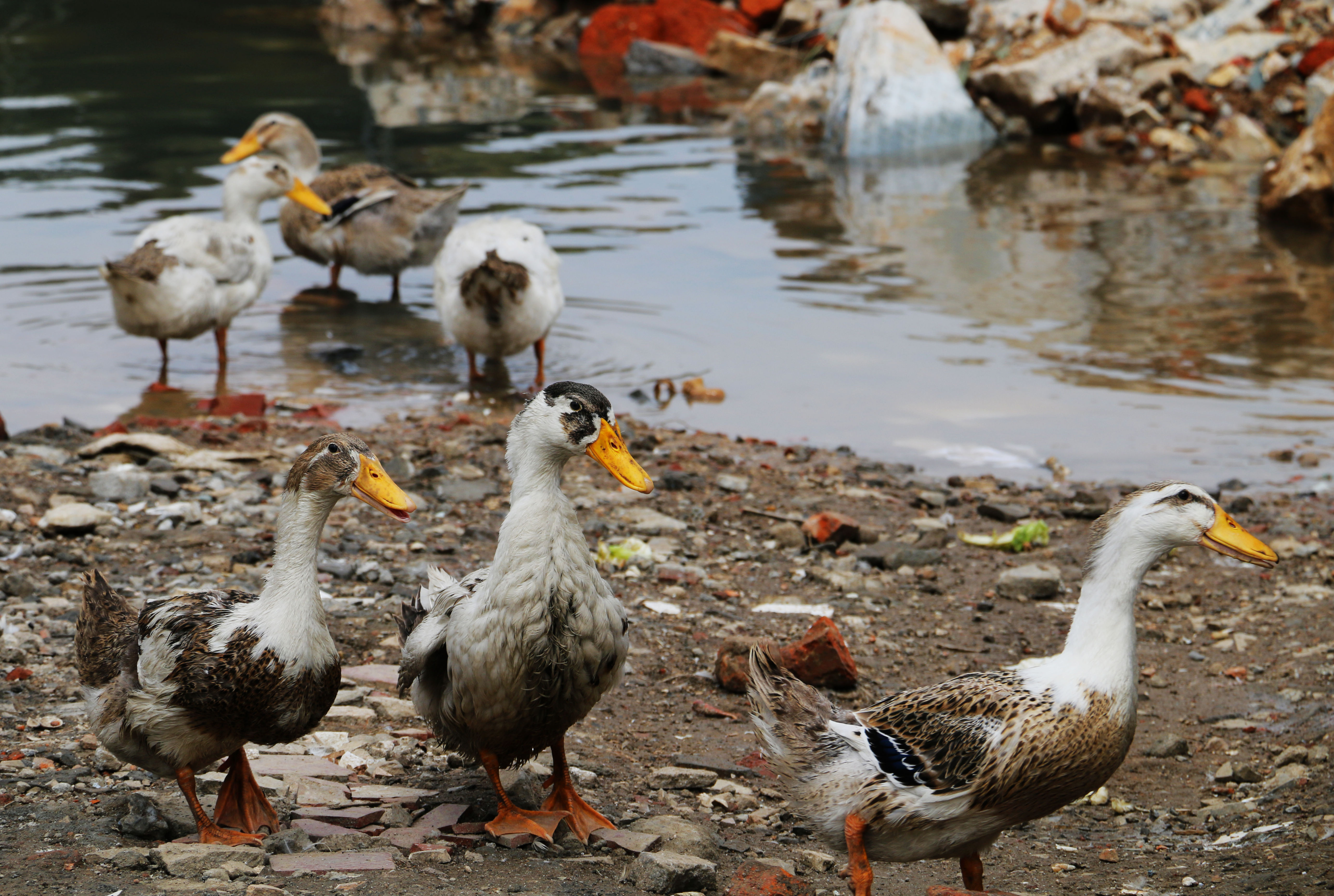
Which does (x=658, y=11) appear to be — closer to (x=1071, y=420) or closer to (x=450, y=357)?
(x=450, y=357)

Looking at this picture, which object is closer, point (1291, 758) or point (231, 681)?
point (231, 681)

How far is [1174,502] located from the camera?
380cm

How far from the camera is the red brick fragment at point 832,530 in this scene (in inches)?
258

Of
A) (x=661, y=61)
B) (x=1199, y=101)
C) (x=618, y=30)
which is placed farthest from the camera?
(x=618, y=30)

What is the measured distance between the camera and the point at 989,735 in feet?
11.6

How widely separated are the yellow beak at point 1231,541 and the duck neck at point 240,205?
26.2ft

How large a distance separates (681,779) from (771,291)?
8.02 m

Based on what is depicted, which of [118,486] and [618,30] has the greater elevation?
[618,30]

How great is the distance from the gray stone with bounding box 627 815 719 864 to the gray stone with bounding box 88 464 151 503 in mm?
3597

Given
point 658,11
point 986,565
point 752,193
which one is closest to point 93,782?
point 986,565

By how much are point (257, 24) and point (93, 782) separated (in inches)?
1147

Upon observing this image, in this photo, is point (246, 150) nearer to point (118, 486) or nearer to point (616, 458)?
point (118, 486)

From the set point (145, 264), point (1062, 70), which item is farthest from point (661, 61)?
point (145, 264)

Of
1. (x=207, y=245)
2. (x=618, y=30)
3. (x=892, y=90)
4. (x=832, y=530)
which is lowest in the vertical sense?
(x=832, y=530)
